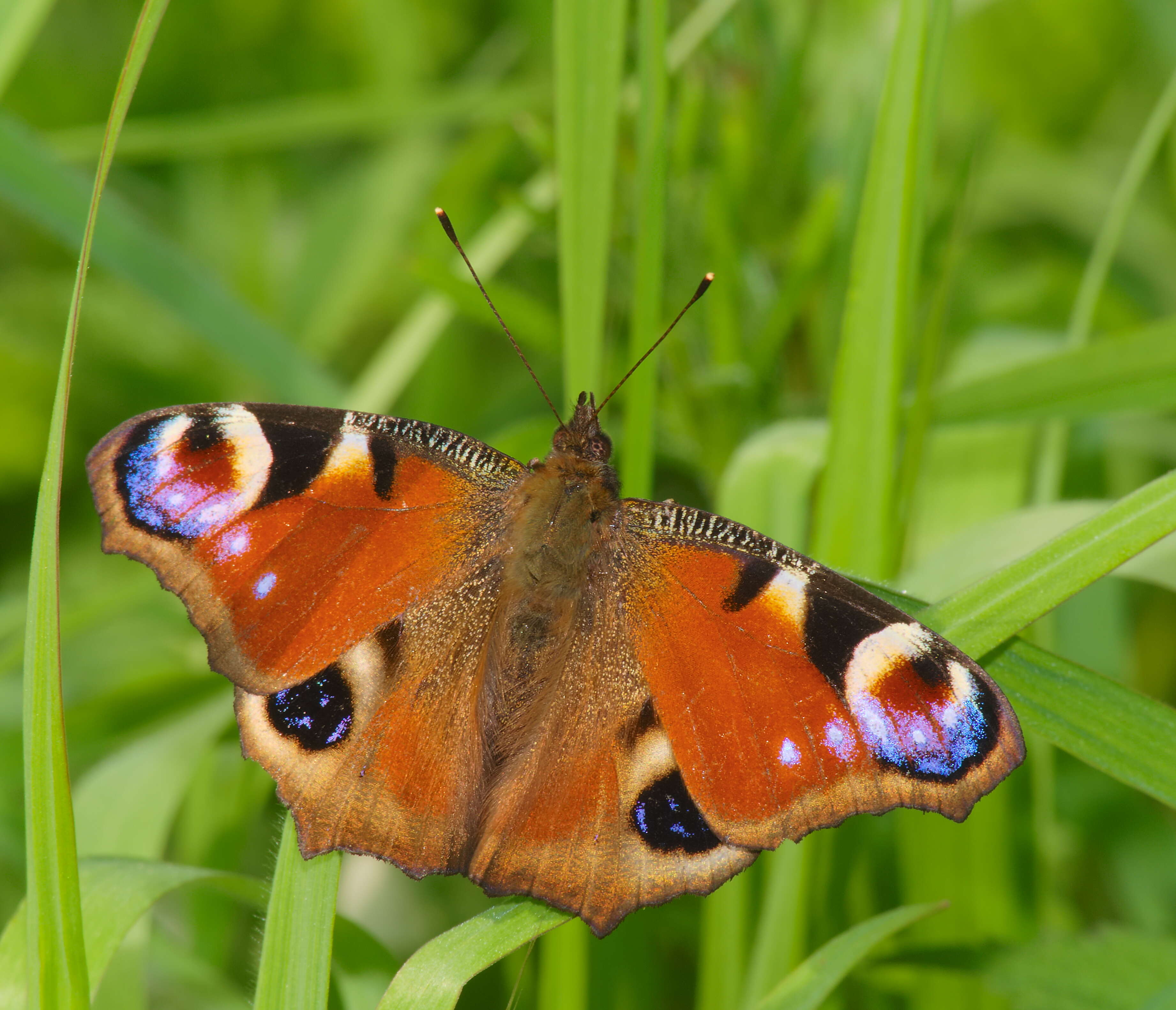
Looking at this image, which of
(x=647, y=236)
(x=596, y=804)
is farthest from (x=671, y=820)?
(x=647, y=236)

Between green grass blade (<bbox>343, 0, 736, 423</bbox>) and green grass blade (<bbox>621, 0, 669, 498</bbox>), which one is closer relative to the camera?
green grass blade (<bbox>621, 0, 669, 498</bbox>)

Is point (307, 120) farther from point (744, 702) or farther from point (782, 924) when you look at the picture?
point (782, 924)

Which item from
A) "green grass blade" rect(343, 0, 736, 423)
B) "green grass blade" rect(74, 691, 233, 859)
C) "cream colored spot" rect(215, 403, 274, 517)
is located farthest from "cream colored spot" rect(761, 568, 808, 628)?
"green grass blade" rect(343, 0, 736, 423)

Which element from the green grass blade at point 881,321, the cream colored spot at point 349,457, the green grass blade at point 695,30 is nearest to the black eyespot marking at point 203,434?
the cream colored spot at point 349,457

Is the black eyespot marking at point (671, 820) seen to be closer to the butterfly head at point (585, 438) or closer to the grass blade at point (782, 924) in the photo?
the grass blade at point (782, 924)

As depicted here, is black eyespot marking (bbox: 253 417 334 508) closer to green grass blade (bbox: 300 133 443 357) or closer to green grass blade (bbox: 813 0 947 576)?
green grass blade (bbox: 813 0 947 576)
